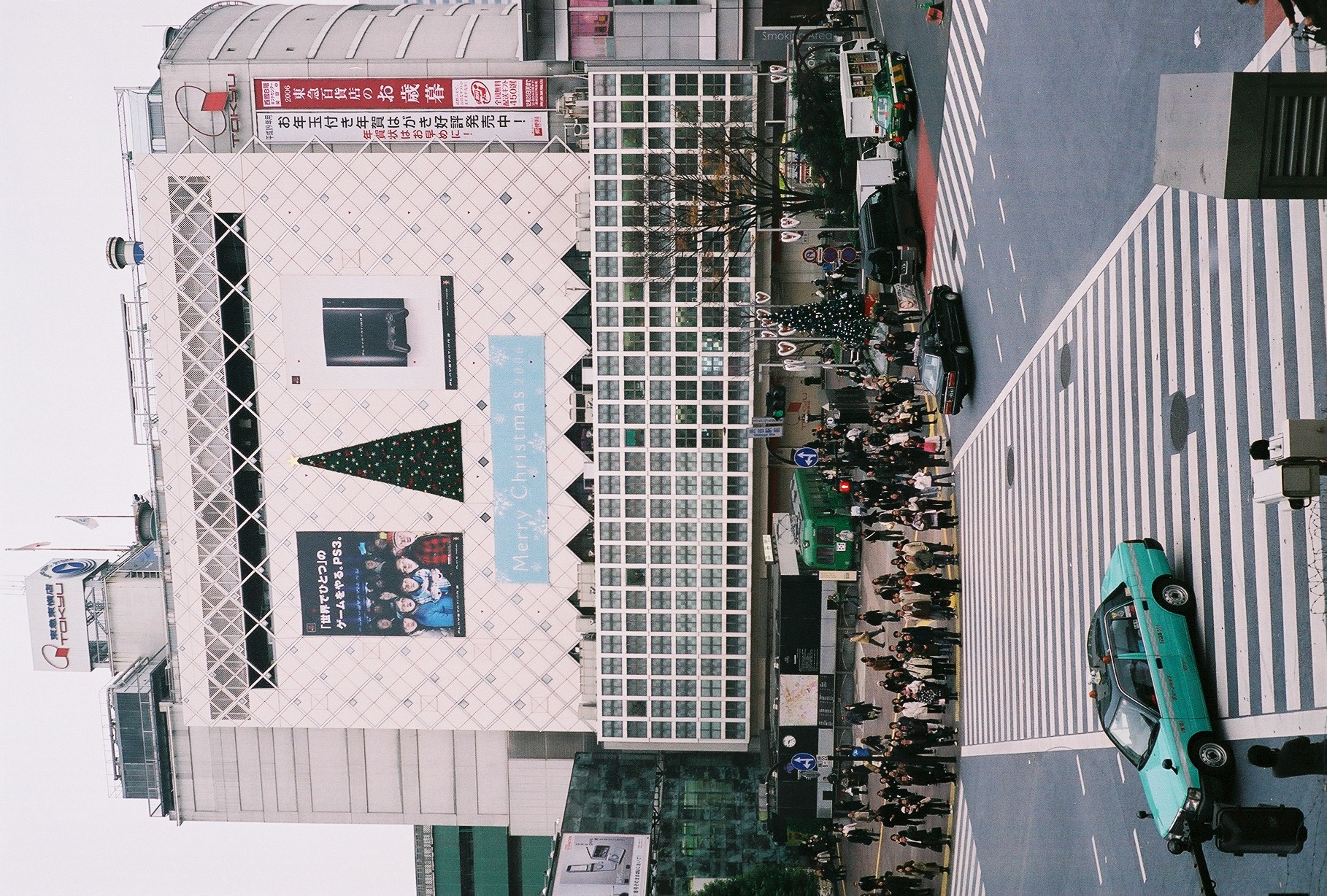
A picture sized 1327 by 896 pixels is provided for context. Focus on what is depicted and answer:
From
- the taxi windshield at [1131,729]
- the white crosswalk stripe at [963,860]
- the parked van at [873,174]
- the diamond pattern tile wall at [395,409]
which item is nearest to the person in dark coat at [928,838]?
the white crosswalk stripe at [963,860]

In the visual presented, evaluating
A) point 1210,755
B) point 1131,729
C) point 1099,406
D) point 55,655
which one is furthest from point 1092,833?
point 55,655

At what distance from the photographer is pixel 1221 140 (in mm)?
13156

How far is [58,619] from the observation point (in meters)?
49.8

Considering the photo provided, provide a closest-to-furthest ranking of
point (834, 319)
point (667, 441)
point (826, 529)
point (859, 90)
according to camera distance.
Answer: point (859, 90) → point (834, 319) → point (826, 529) → point (667, 441)

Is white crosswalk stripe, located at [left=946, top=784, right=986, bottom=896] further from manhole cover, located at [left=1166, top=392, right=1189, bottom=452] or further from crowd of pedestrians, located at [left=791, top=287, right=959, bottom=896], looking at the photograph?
manhole cover, located at [left=1166, top=392, right=1189, bottom=452]

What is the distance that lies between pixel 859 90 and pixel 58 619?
44355mm

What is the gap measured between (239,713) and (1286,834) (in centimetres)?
4299

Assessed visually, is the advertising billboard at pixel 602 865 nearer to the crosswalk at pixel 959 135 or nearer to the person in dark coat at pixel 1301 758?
the crosswalk at pixel 959 135

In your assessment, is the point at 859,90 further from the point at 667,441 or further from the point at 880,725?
the point at 880,725

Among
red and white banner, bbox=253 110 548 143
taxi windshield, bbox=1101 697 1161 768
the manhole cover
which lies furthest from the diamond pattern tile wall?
taxi windshield, bbox=1101 697 1161 768

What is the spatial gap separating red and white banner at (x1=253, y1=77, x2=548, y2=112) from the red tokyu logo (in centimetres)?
2890

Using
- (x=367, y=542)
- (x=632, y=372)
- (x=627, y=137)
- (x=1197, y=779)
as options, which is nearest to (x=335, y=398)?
(x=367, y=542)

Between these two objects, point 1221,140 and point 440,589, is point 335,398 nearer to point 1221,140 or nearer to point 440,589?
point 440,589

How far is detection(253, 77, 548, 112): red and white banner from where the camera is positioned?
133 feet
